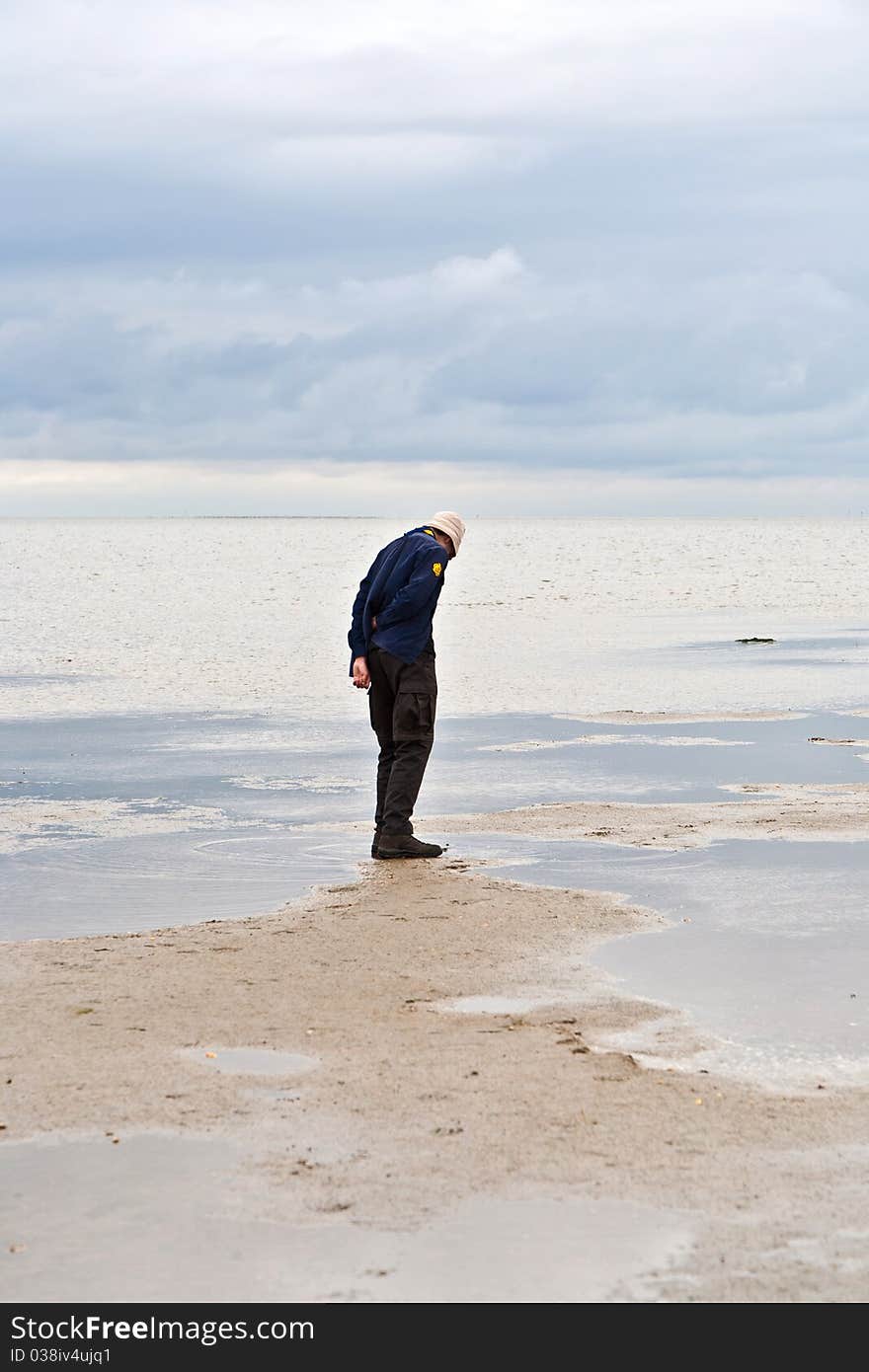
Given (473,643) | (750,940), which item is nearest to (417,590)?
(750,940)

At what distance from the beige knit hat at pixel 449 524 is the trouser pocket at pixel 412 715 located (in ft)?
3.09

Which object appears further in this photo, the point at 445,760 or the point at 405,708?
the point at 445,760

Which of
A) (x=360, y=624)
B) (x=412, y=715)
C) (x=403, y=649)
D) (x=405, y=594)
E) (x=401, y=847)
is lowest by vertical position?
(x=401, y=847)

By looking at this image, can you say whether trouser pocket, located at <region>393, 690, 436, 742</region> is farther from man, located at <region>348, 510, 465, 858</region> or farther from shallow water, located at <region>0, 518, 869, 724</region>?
shallow water, located at <region>0, 518, 869, 724</region>

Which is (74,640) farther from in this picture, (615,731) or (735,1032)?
(735,1032)

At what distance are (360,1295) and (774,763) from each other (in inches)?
388

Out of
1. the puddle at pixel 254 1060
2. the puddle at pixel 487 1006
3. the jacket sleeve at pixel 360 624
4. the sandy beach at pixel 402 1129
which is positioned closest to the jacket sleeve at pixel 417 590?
the jacket sleeve at pixel 360 624

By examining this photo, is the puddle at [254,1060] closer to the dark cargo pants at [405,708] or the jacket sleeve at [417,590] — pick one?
the dark cargo pants at [405,708]

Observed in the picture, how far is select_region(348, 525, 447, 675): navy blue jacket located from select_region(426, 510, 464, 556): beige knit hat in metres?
0.09

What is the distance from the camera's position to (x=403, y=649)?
9867 mm

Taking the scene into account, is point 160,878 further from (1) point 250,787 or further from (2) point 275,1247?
(2) point 275,1247

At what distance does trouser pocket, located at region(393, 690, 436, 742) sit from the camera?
988 cm

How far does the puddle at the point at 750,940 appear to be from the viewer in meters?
5.99

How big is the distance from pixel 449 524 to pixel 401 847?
195 centimetres
